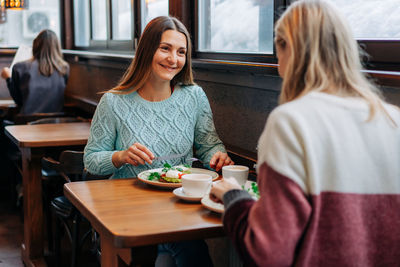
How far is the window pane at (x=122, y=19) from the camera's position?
4352 millimetres

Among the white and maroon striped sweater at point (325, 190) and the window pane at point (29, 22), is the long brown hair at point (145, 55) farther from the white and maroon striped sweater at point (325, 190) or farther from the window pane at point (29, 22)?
the window pane at point (29, 22)

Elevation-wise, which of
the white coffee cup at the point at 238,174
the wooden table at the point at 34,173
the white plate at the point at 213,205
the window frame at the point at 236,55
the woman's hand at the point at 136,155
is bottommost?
the wooden table at the point at 34,173

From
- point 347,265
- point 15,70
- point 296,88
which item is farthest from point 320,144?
point 15,70

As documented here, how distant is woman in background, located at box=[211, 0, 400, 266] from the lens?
1.19m

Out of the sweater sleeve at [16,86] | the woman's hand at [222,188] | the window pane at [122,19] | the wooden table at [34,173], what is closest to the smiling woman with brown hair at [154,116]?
the woman's hand at [222,188]

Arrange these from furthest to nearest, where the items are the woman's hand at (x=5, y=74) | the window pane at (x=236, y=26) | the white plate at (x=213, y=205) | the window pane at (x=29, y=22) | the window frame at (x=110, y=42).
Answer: the window pane at (x=29, y=22) → the woman's hand at (x=5, y=74) → the window frame at (x=110, y=42) → the window pane at (x=236, y=26) → the white plate at (x=213, y=205)

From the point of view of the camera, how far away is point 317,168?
3.96 ft

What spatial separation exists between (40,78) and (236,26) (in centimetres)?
259

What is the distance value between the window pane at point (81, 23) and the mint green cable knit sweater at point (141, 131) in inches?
137

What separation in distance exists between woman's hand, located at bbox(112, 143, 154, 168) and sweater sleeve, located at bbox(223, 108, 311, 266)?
876 mm

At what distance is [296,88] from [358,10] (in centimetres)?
92

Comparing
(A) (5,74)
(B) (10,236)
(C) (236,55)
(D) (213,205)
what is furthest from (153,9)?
(D) (213,205)

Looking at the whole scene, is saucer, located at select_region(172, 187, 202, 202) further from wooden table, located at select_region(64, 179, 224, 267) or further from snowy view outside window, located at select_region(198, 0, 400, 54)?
snowy view outside window, located at select_region(198, 0, 400, 54)

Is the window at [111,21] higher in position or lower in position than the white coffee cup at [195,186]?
higher
